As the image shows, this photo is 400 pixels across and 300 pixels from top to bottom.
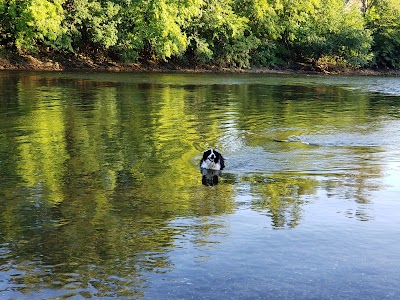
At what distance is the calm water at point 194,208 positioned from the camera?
694 centimetres

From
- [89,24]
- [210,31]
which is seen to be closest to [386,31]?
[210,31]

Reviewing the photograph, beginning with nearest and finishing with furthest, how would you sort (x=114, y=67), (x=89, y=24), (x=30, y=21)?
1. (x=30, y=21)
2. (x=89, y=24)
3. (x=114, y=67)

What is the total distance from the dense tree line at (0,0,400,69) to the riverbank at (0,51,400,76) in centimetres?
77

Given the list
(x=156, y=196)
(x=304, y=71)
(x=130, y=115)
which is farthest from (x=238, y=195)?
(x=304, y=71)

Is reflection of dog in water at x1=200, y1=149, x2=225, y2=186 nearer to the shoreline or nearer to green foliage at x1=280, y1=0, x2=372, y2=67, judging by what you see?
the shoreline

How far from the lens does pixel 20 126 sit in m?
18.6

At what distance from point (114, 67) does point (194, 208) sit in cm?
4260

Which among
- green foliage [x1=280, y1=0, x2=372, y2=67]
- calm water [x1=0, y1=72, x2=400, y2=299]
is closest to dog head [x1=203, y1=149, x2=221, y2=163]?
calm water [x1=0, y1=72, x2=400, y2=299]

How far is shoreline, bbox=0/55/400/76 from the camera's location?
47.1 m

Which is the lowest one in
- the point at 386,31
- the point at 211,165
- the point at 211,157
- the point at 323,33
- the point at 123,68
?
the point at 211,165

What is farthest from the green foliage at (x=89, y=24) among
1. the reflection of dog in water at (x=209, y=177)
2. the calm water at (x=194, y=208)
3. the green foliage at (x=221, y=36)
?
the reflection of dog in water at (x=209, y=177)

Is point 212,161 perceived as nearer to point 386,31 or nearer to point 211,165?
point 211,165

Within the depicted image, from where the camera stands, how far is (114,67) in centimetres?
5138

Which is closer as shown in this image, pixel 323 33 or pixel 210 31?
pixel 210 31
